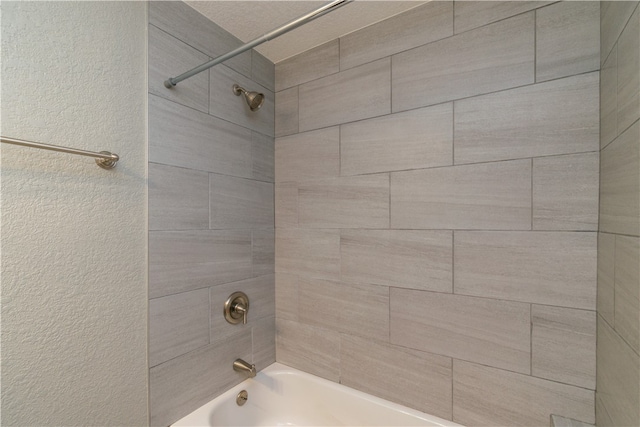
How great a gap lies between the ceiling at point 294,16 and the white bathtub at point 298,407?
179 cm

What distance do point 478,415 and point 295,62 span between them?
1957mm

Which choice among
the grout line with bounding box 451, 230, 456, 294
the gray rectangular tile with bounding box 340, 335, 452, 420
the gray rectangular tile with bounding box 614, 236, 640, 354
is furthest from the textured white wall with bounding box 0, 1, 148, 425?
the gray rectangular tile with bounding box 614, 236, 640, 354

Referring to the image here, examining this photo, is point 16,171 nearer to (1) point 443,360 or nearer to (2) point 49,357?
(2) point 49,357

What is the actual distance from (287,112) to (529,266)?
1414 mm

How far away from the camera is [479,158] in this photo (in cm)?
121

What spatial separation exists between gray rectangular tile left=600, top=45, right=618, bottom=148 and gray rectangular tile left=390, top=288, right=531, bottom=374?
2.15 feet

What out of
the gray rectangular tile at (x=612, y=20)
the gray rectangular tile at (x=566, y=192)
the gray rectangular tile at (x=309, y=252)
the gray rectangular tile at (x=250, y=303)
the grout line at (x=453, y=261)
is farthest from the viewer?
the gray rectangular tile at (x=309, y=252)

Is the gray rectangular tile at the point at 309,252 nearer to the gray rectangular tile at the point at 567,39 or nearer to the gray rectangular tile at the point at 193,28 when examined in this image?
the gray rectangular tile at the point at 193,28

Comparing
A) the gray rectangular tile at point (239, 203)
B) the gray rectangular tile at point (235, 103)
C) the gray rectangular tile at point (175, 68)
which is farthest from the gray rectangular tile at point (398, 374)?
the gray rectangular tile at point (175, 68)

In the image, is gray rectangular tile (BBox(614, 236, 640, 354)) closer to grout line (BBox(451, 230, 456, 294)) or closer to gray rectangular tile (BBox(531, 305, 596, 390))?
gray rectangular tile (BBox(531, 305, 596, 390))

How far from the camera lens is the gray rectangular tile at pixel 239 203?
1.41m

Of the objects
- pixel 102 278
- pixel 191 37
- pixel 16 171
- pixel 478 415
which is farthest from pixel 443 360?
pixel 191 37

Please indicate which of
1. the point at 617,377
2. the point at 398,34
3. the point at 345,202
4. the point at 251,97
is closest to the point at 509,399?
the point at 617,377

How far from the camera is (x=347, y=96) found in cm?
153
